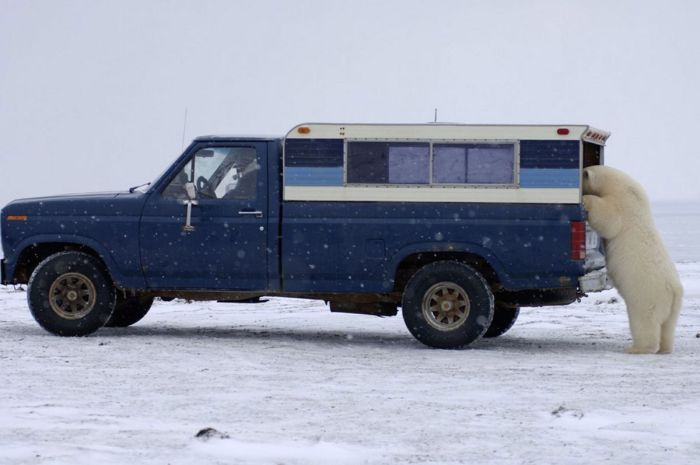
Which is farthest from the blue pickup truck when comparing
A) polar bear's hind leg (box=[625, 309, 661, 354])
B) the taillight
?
polar bear's hind leg (box=[625, 309, 661, 354])

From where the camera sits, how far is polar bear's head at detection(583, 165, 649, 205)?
11.6 meters

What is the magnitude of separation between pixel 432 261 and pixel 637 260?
2.00 meters

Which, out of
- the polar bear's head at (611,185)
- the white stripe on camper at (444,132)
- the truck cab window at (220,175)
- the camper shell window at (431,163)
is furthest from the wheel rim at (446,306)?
the truck cab window at (220,175)

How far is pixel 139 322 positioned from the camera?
1448 cm

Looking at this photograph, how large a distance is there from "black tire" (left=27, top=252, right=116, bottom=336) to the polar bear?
499 centimetres

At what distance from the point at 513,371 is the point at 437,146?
101 inches

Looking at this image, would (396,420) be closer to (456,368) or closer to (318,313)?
(456,368)

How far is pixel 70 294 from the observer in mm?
12039

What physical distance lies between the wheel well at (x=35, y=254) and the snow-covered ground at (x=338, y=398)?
67cm

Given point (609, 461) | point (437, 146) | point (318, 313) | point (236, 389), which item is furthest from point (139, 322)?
point (609, 461)

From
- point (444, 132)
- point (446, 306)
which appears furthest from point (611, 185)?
point (446, 306)

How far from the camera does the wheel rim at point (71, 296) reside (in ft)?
39.4

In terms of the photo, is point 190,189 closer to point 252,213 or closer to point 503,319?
point 252,213

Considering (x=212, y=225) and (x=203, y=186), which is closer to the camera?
(x=212, y=225)
